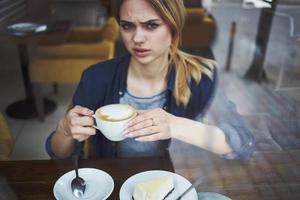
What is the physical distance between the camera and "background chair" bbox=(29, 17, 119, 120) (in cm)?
78

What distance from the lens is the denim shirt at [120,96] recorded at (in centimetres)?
65

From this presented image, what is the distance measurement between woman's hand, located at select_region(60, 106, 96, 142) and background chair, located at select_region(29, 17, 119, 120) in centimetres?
17

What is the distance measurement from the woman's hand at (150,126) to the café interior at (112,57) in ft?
0.19

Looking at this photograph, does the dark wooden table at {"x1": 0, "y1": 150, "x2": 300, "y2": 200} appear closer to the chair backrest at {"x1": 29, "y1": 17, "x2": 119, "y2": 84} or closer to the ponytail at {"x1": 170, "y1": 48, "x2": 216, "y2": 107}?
the ponytail at {"x1": 170, "y1": 48, "x2": 216, "y2": 107}

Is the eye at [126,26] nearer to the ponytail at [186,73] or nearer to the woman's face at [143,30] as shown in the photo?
the woman's face at [143,30]

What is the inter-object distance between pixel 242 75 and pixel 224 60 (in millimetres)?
292

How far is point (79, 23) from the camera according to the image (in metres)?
1.06

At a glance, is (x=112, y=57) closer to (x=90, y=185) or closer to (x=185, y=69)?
(x=185, y=69)

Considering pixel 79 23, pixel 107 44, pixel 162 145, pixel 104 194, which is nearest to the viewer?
pixel 104 194

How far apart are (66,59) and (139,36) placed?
40 centimetres

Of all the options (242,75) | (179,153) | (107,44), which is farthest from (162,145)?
(242,75)

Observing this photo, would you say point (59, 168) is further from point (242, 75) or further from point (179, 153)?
point (242, 75)

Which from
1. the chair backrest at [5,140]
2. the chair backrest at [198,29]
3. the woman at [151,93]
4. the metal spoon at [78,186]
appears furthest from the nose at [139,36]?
the chair backrest at [5,140]

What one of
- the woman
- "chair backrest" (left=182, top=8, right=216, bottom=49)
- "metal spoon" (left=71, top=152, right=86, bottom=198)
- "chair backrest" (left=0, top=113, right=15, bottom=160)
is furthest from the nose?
"chair backrest" (left=0, top=113, right=15, bottom=160)
